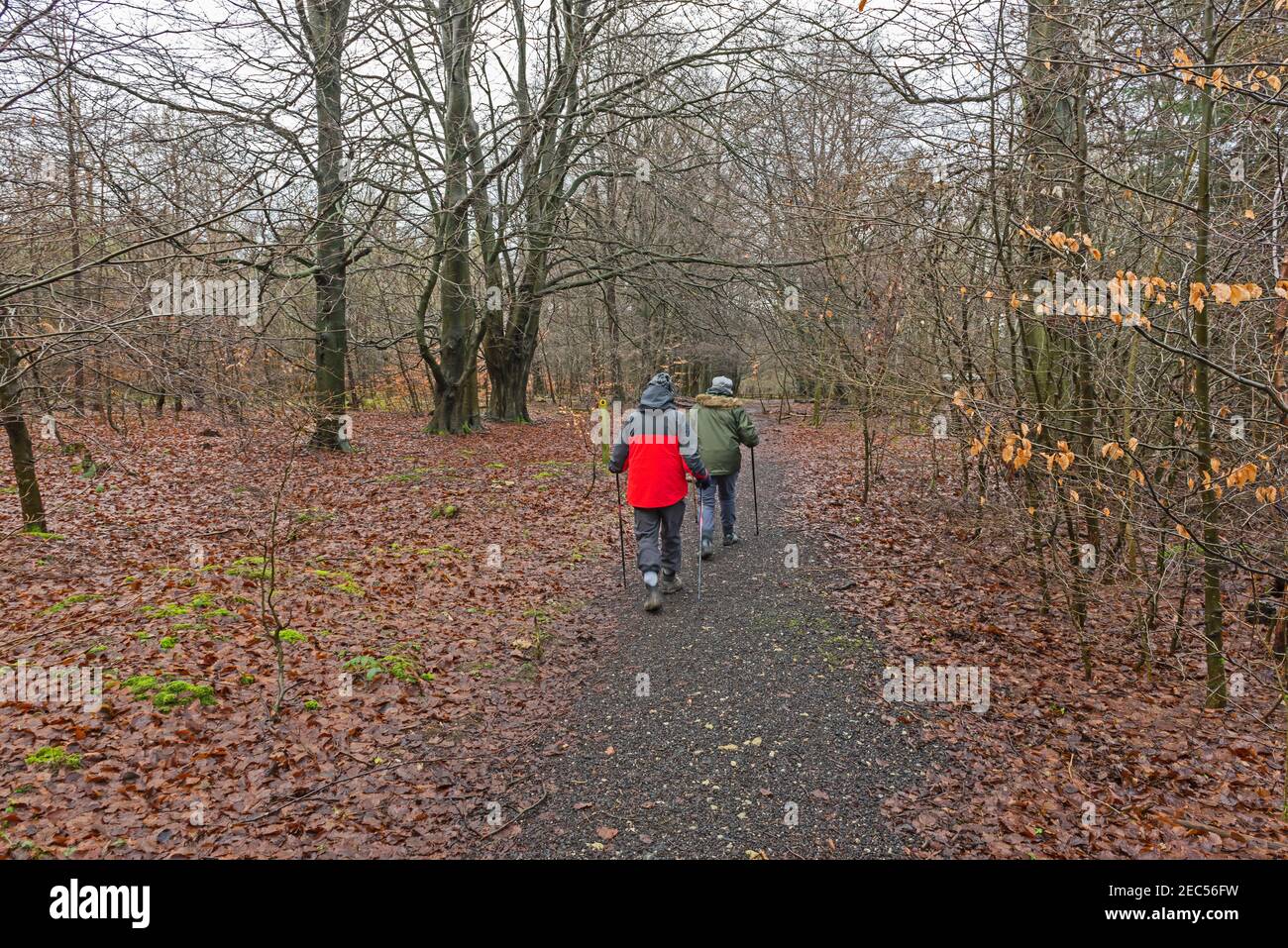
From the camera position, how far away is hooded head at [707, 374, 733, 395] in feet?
28.6

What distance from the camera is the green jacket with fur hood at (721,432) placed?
8719 mm

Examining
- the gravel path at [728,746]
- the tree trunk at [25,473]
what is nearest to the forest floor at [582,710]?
the gravel path at [728,746]

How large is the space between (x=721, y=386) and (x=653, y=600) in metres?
3.11

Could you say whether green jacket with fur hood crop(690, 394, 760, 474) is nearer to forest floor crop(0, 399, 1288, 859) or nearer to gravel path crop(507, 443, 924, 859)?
forest floor crop(0, 399, 1288, 859)

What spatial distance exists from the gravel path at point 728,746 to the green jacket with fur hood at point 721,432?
2055mm

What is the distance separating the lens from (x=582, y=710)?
17.2 ft

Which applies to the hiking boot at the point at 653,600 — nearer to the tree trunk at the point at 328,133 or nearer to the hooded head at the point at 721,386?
the hooded head at the point at 721,386

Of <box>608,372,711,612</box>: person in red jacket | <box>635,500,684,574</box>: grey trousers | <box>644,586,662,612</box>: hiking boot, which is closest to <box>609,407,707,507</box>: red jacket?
<box>608,372,711,612</box>: person in red jacket

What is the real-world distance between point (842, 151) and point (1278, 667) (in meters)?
8.48

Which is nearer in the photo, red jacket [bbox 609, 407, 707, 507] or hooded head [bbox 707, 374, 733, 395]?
red jacket [bbox 609, 407, 707, 507]

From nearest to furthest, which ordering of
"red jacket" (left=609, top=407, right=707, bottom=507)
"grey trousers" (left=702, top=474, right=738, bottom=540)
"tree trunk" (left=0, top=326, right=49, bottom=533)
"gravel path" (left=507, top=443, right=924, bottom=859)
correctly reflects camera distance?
"gravel path" (left=507, top=443, right=924, bottom=859)
"red jacket" (left=609, top=407, right=707, bottom=507)
"tree trunk" (left=0, top=326, right=49, bottom=533)
"grey trousers" (left=702, top=474, right=738, bottom=540)

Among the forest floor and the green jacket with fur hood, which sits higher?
the green jacket with fur hood

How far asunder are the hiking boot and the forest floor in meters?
0.10

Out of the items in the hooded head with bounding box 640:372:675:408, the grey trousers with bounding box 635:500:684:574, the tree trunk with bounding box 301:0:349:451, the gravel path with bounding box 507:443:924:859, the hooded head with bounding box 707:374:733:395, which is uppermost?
the tree trunk with bounding box 301:0:349:451
